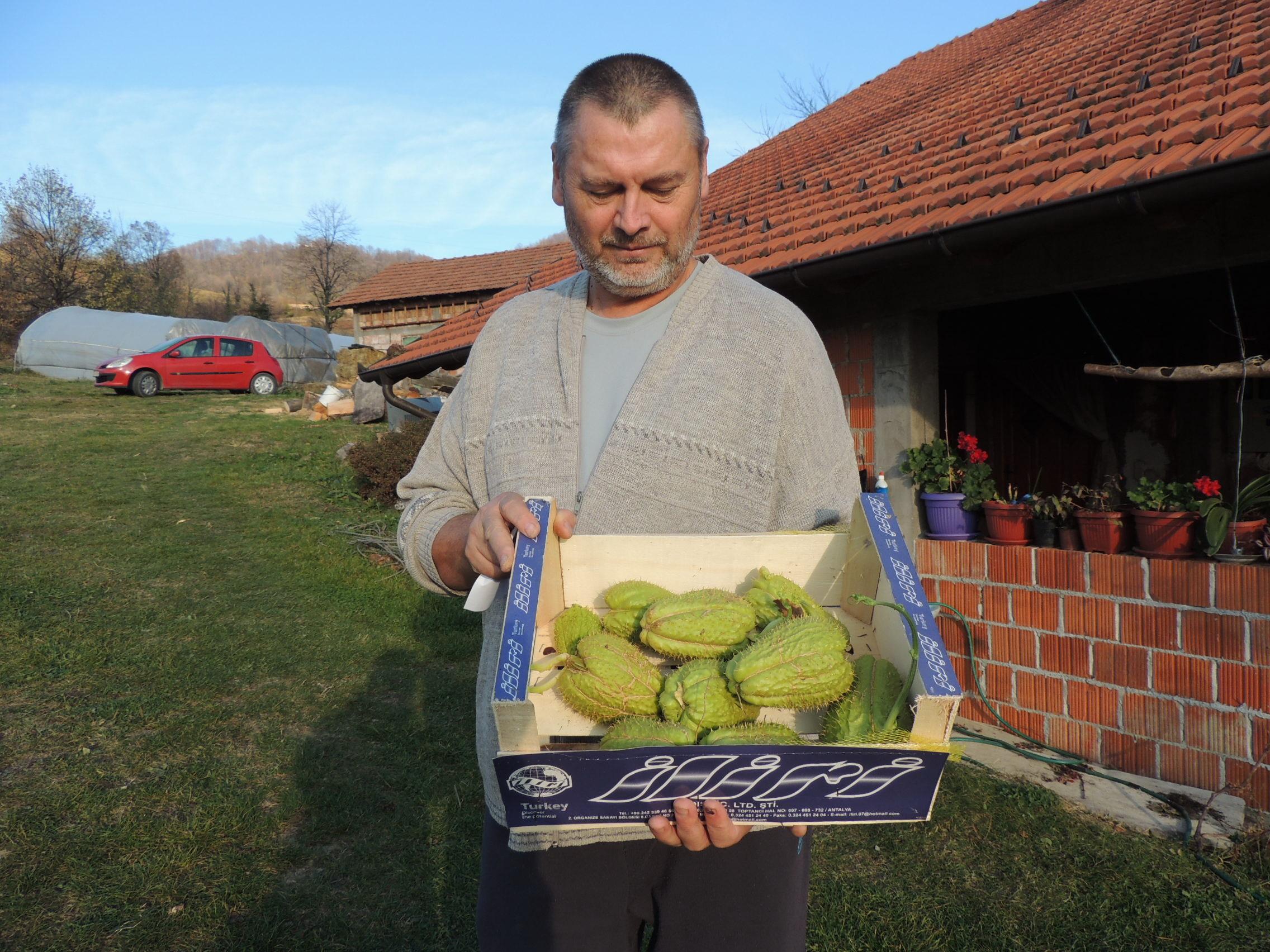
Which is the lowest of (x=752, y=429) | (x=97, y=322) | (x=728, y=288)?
(x=752, y=429)

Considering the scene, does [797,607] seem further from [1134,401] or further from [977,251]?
A: [1134,401]

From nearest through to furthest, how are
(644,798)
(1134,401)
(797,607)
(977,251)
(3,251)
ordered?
(644,798)
(797,607)
(977,251)
(1134,401)
(3,251)

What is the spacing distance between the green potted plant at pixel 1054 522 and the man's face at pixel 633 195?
3731mm

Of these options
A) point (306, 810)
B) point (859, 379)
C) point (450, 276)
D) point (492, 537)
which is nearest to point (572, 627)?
point (492, 537)

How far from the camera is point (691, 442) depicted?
1.91 meters

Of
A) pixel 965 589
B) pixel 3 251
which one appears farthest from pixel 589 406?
pixel 3 251

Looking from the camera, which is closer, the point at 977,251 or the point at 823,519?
the point at 823,519

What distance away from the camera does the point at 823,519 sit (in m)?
1.94

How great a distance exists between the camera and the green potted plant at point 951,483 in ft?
17.3

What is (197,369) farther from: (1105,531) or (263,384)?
(1105,531)

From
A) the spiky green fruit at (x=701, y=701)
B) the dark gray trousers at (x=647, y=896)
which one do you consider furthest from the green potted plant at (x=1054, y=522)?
the spiky green fruit at (x=701, y=701)

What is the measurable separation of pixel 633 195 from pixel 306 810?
410cm

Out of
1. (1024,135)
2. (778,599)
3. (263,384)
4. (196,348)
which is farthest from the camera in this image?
(263,384)

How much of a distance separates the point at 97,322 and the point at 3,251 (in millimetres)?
14718
